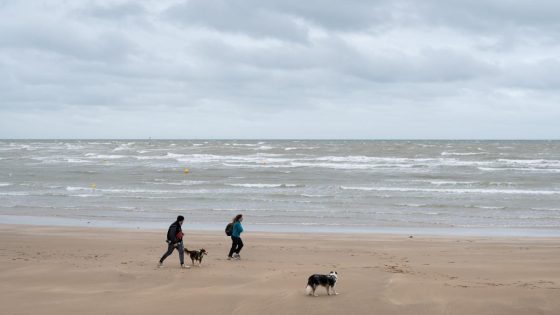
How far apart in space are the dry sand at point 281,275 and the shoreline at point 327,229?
1223 mm

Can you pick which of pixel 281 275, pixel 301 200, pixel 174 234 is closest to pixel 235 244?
pixel 174 234

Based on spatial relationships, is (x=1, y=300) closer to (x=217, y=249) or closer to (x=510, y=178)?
(x=217, y=249)

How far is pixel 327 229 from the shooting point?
1838 cm

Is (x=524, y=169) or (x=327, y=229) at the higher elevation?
(x=524, y=169)

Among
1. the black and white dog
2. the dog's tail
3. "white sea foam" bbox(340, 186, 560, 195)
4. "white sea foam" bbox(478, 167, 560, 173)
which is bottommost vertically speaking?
"white sea foam" bbox(340, 186, 560, 195)

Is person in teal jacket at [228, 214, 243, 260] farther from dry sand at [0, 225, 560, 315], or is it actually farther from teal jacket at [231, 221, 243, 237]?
dry sand at [0, 225, 560, 315]

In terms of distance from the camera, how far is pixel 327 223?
19.8 metres

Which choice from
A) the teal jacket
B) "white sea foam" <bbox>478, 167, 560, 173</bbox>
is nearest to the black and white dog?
the teal jacket

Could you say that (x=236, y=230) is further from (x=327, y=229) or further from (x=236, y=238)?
(x=327, y=229)

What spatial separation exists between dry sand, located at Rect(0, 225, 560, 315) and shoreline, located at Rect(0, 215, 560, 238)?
4.01 ft

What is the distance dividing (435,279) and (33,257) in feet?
29.1

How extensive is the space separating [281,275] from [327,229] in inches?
304

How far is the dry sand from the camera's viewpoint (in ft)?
28.3

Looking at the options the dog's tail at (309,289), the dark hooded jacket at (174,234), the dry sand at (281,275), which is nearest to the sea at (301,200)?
the dry sand at (281,275)
